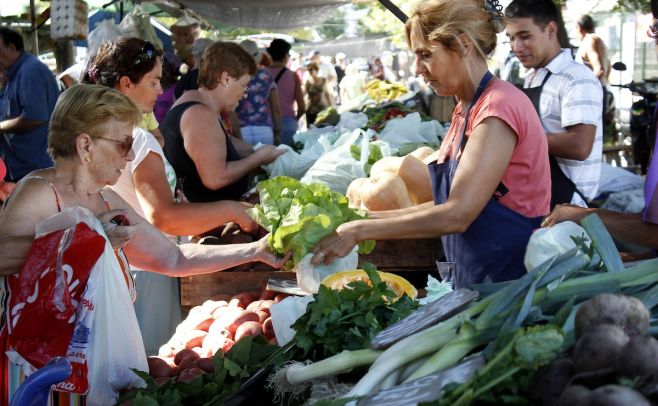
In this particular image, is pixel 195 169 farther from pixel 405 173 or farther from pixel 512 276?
pixel 512 276

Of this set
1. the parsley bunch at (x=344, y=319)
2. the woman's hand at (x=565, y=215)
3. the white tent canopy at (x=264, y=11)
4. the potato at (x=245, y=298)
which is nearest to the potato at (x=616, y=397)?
the parsley bunch at (x=344, y=319)

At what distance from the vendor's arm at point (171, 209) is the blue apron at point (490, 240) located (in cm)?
156

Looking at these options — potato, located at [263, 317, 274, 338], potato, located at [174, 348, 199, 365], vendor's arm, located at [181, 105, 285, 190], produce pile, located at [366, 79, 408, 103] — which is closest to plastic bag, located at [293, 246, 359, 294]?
potato, located at [263, 317, 274, 338]

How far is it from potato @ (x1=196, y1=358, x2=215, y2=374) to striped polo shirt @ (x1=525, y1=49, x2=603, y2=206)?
2112 mm

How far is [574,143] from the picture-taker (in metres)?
4.12

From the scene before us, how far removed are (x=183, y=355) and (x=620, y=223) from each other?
1.77m

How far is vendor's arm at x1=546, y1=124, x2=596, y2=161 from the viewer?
13.5 feet

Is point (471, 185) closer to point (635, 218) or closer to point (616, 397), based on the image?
point (635, 218)

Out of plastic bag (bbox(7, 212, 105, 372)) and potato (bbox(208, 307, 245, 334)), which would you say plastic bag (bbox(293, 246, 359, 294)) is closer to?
potato (bbox(208, 307, 245, 334))

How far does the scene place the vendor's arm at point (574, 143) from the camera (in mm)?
4125

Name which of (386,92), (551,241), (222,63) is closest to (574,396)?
(551,241)

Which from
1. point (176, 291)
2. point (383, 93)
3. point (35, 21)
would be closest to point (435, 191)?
point (176, 291)

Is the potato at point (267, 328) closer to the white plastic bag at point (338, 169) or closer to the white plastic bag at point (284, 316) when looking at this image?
the white plastic bag at point (284, 316)

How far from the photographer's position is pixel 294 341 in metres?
2.15
